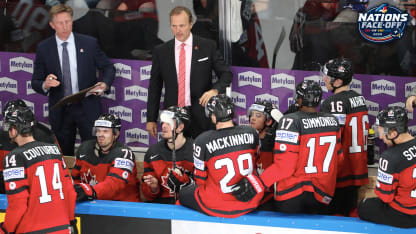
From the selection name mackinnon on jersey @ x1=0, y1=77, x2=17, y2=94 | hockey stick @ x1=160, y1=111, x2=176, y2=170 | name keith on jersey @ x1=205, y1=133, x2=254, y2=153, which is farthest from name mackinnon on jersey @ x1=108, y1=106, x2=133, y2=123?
name keith on jersey @ x1=205, y1=133, x2=254, y2=153

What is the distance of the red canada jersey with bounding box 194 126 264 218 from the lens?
5180 millimetres

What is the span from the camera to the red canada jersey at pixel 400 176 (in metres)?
4.86

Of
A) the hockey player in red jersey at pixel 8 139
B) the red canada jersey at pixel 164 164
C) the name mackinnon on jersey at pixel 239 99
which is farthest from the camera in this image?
the name mackinnon on jersey at pixel 239 99

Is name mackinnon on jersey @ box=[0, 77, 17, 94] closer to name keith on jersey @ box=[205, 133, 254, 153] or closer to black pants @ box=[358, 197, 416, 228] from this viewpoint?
name keith on jersey @ box=[205, 133, 254, 153]

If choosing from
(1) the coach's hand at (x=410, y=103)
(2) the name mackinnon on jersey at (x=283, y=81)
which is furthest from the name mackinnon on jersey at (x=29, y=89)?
(1) the coach's hand at (x=410, y=103)

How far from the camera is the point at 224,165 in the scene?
520 cm

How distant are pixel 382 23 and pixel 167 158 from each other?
2963 mm

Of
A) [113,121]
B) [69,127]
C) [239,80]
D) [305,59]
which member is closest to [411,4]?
[305,59]

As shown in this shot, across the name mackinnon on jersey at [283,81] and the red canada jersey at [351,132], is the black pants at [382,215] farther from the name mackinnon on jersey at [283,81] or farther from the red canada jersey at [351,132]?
the name mackinnon on jersey at [283,81]

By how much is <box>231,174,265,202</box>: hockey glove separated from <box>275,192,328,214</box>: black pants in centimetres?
40

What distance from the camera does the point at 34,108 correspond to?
8305 millimetres

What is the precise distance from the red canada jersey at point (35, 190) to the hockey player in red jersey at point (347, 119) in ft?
8.52

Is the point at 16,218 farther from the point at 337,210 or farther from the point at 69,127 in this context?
the point at 337,210

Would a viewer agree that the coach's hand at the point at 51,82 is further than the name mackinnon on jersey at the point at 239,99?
No
